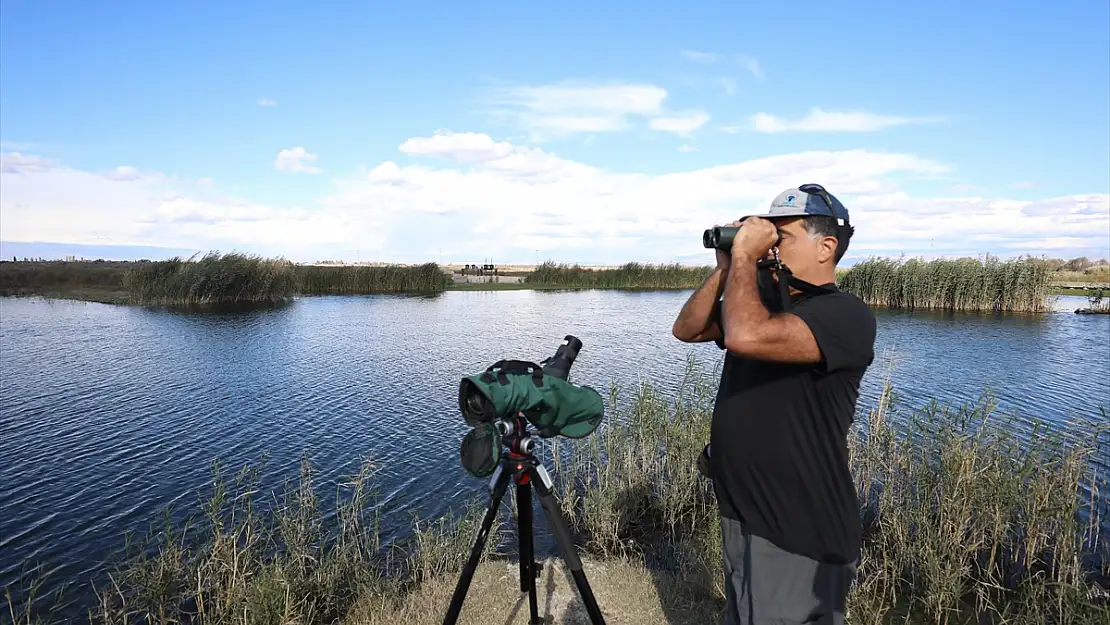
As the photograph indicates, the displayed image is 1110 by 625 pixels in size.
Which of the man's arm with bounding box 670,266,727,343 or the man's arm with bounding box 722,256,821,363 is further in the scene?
the man's arm with bounding box 670,266,727,343

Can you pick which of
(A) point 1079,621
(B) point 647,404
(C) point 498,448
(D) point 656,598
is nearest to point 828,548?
(C) point 498,448

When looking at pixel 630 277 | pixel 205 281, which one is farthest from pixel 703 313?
pixel 630 277

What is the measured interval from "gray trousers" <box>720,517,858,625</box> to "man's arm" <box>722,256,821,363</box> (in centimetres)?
61

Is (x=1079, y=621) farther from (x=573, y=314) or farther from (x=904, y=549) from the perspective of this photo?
(x=573, y=314)

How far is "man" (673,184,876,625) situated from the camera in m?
1.88

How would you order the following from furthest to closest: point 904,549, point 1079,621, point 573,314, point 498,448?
point 573,314 → point 904,549 → point 1079,621 → point 498,448

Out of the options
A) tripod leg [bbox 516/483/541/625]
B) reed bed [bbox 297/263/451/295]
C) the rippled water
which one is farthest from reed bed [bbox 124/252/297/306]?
tripod leg [bbox 516/483/541/625]

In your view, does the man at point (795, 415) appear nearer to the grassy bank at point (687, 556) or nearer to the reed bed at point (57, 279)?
the grassy bank at point (687, 556)

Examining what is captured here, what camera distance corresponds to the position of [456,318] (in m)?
23.9

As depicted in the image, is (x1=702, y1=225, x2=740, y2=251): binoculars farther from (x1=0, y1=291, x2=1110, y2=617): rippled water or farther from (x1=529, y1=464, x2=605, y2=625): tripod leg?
(x1=0, y1=291, x2=1110, y2=617): rippled water

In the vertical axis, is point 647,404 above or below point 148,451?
above

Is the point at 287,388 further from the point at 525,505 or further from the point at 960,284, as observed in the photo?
the point at 960,284

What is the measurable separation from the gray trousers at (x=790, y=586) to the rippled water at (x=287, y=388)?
14.9ft

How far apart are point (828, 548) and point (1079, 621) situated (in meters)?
2.73
